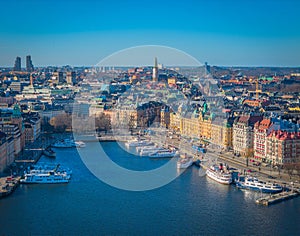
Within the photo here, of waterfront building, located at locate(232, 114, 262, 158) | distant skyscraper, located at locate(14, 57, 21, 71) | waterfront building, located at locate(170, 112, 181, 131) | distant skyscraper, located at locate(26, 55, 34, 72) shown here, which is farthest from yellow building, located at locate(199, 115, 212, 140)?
distant skyscraper, located at locate(26, 55, 34, 72)

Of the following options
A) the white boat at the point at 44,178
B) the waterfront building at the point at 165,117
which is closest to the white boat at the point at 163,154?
the white boat at the point at 44,178

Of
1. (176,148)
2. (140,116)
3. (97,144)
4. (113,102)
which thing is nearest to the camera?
(176,148)

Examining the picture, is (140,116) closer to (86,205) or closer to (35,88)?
(86,205)

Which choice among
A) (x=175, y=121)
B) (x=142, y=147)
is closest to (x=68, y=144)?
(x=142, y=147)

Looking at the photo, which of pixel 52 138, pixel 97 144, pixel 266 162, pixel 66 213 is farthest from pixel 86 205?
pixel 52 138

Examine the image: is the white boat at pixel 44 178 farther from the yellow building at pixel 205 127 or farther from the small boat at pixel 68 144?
the yellow building at pixel 205 127

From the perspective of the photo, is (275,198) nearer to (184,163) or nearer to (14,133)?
(184,163)

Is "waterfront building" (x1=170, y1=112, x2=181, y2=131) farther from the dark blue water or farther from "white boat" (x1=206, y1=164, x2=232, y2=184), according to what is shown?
the dark blue water
